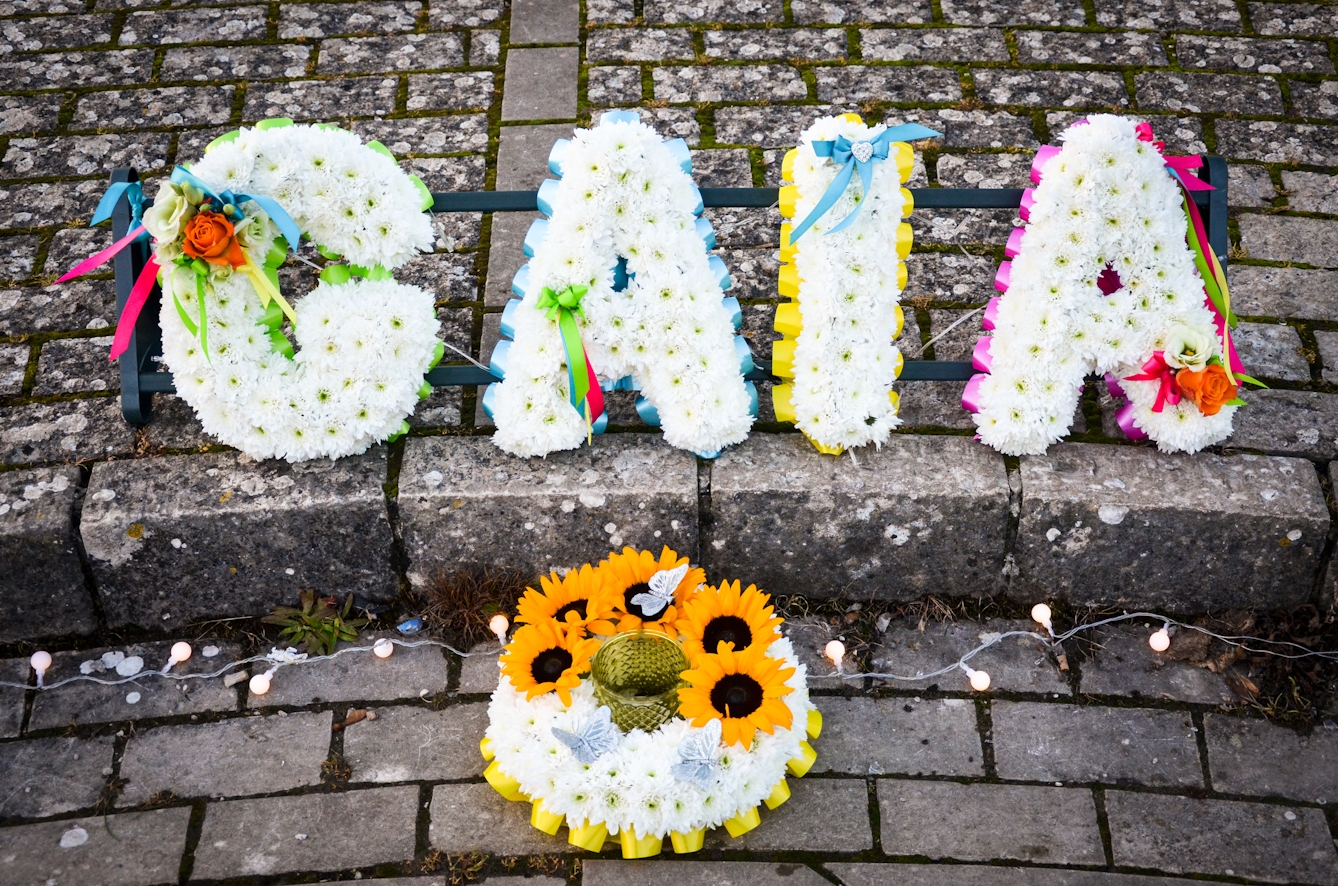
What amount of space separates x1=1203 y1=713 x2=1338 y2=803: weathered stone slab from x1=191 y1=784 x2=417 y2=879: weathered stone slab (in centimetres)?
189

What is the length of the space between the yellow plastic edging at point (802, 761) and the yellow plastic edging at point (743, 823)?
0.50 ft

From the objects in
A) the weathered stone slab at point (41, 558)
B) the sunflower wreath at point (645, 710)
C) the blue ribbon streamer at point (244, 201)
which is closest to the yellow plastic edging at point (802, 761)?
the sunflower wreath at point (645, 710)

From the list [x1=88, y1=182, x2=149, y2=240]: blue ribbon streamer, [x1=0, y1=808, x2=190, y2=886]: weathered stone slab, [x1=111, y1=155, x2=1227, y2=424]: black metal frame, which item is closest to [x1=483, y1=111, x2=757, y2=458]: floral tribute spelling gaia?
[x1=111, y1=155, x2=1227, y2=424]: black metal frame

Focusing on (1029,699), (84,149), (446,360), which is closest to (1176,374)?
(1029,699)

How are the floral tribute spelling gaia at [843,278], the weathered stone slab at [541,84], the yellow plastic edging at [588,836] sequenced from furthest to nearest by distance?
the weathered stone slab at [541,84] → the floral tribute spelling gaia at [843,278] → the yellow plastic edging at [588,836]

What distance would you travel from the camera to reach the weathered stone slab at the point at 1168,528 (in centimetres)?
287

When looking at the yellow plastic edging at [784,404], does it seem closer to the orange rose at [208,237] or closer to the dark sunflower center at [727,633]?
the dark sunflower center at [727,633]

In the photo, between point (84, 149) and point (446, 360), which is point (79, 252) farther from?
point (446, 360)

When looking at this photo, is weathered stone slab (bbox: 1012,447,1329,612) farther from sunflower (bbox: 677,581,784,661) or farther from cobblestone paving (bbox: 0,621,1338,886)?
sunflower (bbox: 677,581,784,661)

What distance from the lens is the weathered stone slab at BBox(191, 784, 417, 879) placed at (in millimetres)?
2555

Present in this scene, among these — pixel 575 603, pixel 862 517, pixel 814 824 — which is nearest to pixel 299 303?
pixel 575 603

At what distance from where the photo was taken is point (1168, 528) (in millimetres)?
2893

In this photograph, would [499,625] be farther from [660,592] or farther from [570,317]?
[570,317]

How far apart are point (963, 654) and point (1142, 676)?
441 mm
